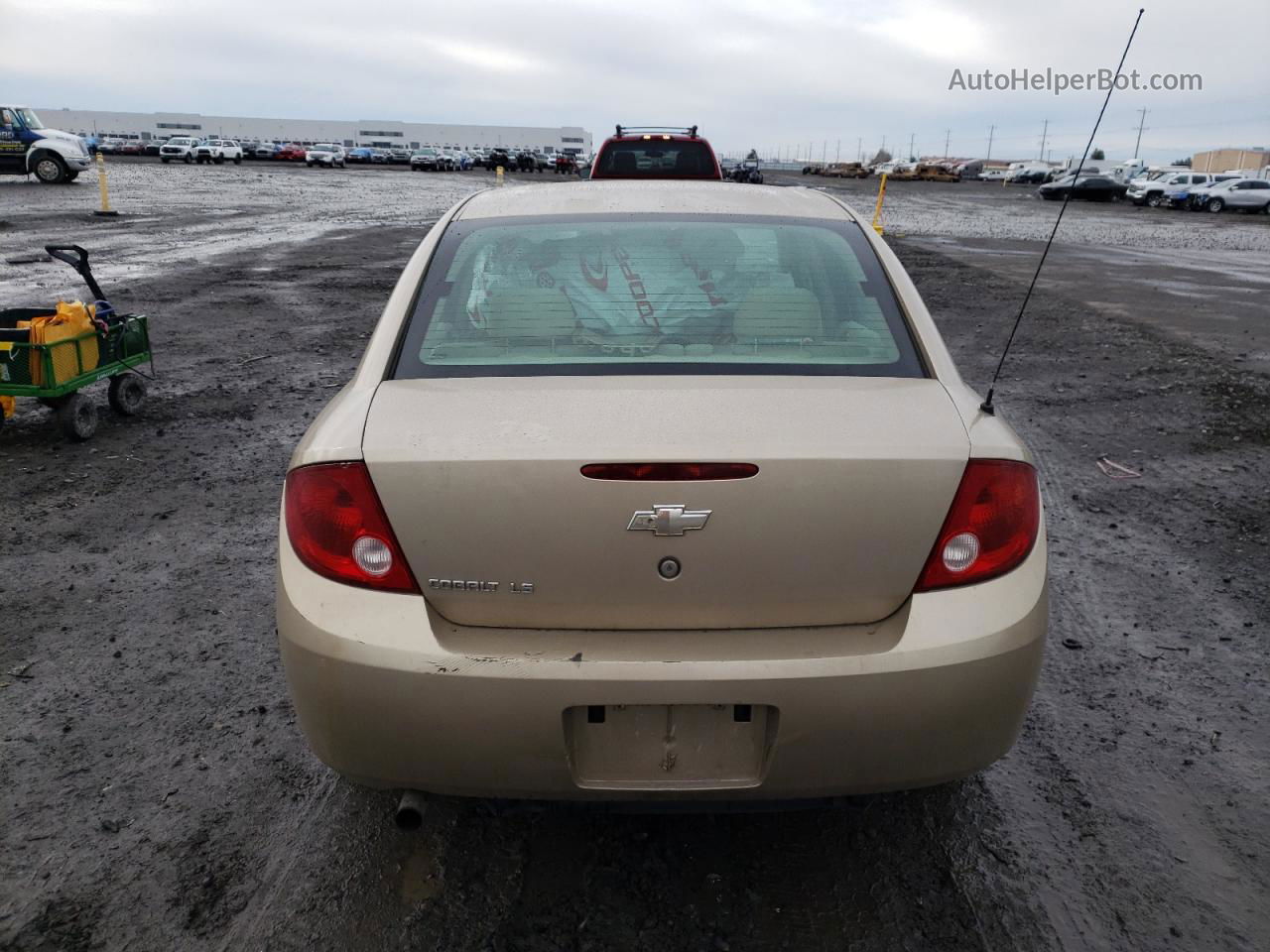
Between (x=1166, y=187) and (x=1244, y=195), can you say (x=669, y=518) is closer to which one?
(x=1244, y=195)

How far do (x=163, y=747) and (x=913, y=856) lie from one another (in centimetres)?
224

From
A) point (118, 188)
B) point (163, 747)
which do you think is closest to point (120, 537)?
point (163, 747)

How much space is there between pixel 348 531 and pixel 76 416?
15.8 ft

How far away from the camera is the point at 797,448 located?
6.72 feet

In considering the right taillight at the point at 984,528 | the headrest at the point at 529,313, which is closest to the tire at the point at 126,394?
the headrest at the point at 529,313

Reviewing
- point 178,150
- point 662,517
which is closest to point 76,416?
point 662,517

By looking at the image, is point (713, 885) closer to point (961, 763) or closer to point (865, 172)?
point (961, 763)

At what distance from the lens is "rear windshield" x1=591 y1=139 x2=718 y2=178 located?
14.0 m

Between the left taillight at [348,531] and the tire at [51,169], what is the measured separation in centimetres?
3602

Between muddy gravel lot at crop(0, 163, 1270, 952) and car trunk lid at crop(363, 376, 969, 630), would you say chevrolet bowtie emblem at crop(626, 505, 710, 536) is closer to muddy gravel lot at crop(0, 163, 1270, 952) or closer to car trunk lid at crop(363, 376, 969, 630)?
car trunk lid at crop(363, 376, 969, 630)

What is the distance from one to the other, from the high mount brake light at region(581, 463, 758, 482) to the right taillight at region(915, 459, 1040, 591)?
470mm

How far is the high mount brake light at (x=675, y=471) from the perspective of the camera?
2.01 m

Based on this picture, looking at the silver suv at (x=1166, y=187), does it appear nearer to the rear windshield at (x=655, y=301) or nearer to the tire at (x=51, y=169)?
the tire at (x=51, y=169)

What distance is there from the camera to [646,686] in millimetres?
1998
